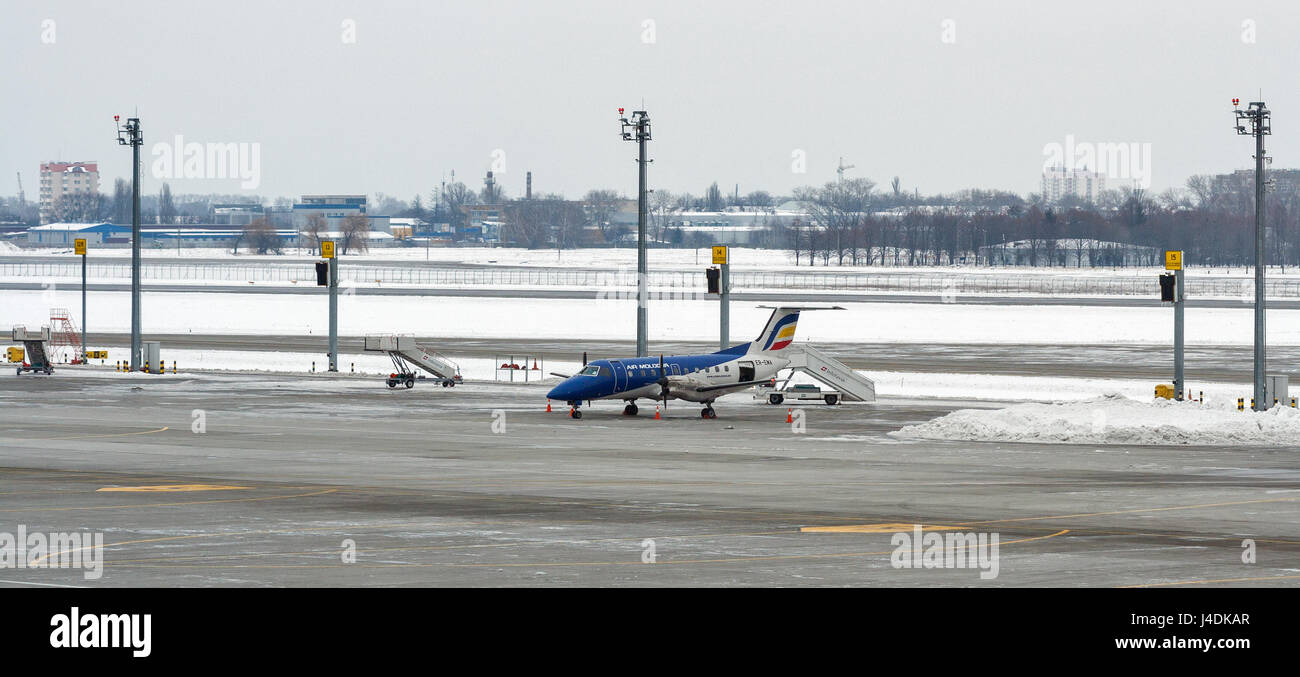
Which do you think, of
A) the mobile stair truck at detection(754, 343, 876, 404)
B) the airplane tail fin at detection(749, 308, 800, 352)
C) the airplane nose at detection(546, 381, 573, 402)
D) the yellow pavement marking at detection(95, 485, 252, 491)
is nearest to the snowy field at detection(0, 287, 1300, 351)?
the mobile stair truck at detection(754, 343, 876, 404)

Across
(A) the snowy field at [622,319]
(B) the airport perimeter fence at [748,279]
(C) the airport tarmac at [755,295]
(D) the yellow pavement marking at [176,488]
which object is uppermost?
(B) the airport perimeter fence at [748,279]

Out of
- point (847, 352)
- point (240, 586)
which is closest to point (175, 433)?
point (240, 586)

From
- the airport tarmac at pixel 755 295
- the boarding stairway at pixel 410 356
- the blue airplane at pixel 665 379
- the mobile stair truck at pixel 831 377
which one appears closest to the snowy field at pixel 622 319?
the airport tarmac at pixel 755 295

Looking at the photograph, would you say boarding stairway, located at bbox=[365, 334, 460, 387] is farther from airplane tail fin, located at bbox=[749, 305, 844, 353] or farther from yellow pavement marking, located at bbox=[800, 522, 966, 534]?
yellow pavement marking, located at bbox=[800, 522, 966, 534]

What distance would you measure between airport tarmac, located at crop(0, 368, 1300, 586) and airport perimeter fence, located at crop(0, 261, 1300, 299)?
97.7m

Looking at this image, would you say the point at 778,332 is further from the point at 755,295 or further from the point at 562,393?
the point at 755,295

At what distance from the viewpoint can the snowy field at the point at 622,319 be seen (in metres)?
96.8

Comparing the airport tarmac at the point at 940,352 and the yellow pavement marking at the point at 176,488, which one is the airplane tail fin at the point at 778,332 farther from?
the yellow pavement marking at the point at 176,488

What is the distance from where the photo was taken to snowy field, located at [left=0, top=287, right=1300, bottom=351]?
9681cm

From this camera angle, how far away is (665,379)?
5203cm

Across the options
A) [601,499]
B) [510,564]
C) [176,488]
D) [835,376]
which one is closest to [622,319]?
[835,376]

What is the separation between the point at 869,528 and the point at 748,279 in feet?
480

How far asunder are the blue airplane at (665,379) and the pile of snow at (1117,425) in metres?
8.11
